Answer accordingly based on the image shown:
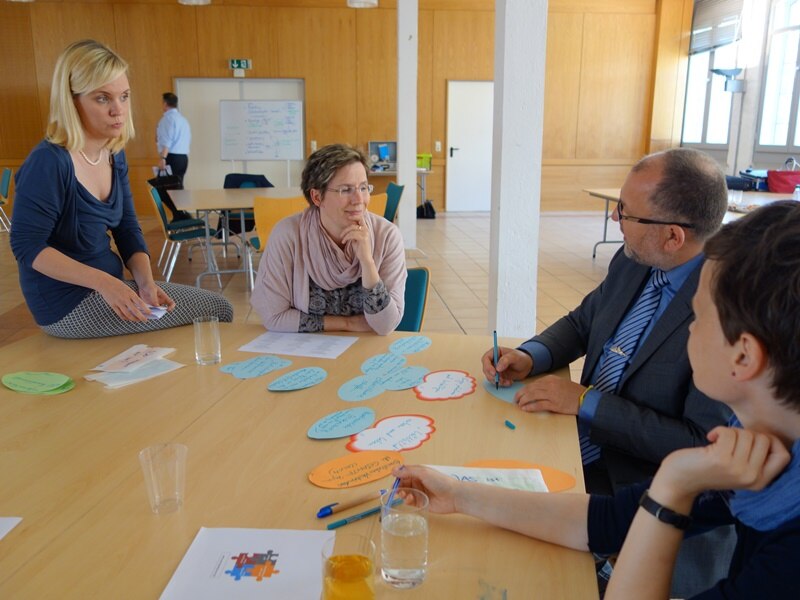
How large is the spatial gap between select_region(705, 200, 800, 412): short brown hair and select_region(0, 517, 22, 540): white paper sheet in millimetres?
1186

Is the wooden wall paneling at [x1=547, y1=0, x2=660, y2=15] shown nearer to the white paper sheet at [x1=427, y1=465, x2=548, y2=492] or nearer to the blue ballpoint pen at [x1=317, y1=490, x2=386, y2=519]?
the white paper sheet at [x1=427, y1=465, x2=548, y2=492]

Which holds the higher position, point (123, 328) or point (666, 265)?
point (666, 265)

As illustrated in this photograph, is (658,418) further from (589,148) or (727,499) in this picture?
(589,148)

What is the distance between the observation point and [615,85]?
11586mm

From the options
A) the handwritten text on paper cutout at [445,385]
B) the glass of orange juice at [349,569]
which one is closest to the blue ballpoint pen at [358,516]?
the glass of orange juice at [349,569]

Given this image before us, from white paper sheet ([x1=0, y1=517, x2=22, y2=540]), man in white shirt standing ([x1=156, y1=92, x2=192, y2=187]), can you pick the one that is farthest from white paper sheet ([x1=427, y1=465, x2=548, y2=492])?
man in white shirt standing ([x1=156, y1=92, x2=192, y2=187])

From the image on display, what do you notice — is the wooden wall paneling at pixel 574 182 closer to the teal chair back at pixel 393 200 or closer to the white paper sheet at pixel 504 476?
the teal chair back at pixel 393 200

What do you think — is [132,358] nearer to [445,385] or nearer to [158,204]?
[445,385]

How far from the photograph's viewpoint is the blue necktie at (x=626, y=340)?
1.78m

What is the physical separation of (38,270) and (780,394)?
7.13 ft

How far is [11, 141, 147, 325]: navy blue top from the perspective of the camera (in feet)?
7.14

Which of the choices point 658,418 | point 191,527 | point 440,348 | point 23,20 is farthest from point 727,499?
point 23,20

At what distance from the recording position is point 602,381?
1.82 m

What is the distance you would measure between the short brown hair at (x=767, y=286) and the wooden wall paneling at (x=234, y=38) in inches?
437
